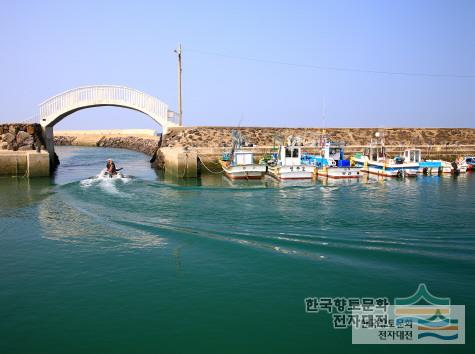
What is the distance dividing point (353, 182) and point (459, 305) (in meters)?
20.0

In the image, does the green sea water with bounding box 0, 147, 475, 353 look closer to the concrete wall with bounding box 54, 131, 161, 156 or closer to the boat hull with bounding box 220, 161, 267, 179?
the boat hull with bounding box 220, 161, 267, 179

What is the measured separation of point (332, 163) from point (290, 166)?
489 cm

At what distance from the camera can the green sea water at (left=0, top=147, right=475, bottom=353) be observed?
7344mm

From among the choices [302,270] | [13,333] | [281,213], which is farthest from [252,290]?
[281,213]

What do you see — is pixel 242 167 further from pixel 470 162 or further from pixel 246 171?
pixel 470 162

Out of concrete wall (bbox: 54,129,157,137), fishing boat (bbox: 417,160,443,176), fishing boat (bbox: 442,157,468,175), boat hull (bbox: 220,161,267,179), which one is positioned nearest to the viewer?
boat hull (bbox: 220,161,267,179)

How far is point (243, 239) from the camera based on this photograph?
41.8 ft

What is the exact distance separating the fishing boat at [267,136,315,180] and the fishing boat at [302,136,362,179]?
4.15ft

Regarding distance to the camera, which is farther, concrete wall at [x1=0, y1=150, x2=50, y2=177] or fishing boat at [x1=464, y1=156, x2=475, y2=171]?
fishing boat at [x1=464, y1=156, x2=475, y2=171]

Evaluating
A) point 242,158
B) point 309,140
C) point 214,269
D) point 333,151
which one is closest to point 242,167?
point 242,158

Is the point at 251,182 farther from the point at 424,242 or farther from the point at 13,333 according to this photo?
the point at 13,333

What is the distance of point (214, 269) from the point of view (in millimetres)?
10430

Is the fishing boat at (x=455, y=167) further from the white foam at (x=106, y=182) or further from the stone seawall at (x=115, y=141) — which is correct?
the stone seawall at (x=115, y=141)

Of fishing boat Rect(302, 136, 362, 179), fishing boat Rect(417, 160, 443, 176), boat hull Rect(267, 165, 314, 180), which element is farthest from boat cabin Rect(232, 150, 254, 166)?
fishing boat Rect(417, 160, 443, 176)
